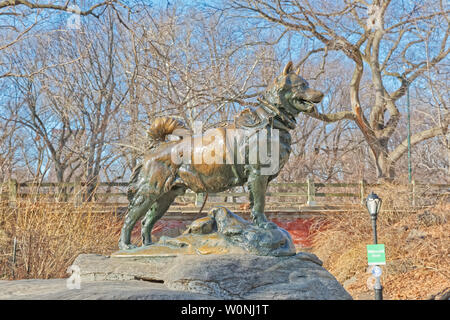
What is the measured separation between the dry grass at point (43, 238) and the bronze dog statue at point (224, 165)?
2.89 metres

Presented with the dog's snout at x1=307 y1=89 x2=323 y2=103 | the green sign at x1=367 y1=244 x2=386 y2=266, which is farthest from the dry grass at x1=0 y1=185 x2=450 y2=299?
the dog's snout at x1=307 y1=89 x2=323 y2=103

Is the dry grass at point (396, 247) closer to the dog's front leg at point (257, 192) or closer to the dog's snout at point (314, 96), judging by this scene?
the dog's front leg at point (257, 192)

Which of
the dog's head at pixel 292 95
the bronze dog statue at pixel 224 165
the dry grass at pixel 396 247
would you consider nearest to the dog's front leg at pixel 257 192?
the bronze dog statue at pixel 224 165

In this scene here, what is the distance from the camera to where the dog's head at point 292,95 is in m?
4.06

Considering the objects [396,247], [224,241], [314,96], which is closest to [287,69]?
[314,96]

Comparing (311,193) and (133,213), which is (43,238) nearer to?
(133,213)

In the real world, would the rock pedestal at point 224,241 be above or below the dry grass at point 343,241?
above

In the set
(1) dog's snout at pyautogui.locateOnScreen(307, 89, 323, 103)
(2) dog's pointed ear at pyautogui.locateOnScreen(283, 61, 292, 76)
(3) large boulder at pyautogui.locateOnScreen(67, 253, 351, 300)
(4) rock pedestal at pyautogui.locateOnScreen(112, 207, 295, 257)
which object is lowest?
(3) large boulder at pyautogui.locateOnScreen(67, 253, 351, 300)

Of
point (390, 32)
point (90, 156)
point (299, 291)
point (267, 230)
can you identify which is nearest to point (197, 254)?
point (267, 230)

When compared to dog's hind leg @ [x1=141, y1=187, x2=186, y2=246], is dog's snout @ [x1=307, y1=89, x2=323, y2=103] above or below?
above

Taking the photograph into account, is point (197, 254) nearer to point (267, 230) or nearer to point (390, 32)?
point (267, 230)

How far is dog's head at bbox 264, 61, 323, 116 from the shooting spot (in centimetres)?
406

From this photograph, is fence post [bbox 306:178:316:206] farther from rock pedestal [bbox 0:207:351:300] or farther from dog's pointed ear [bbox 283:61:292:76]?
dog's pointed ear [bbox 283:61:292:76]

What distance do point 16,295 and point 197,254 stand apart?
4.73ft
